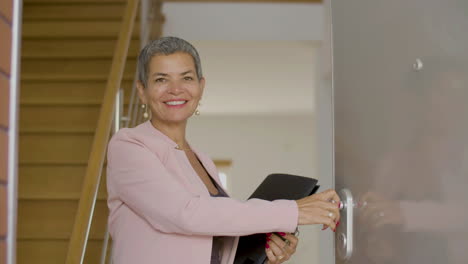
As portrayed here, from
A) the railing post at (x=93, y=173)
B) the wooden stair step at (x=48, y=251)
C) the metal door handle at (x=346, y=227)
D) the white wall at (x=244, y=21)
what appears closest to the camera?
the metal door handle at (x=346, y=227)

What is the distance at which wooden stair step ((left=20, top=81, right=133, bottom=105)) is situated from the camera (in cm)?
366

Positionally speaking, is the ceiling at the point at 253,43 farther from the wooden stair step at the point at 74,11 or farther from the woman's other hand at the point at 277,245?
the woman's other hand at the point at 277,245

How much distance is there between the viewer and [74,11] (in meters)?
4.24

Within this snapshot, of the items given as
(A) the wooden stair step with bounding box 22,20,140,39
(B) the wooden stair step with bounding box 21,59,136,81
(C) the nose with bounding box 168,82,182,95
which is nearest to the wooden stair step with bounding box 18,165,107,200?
(B) the wooden stair step with bounding box 21,59,136,81

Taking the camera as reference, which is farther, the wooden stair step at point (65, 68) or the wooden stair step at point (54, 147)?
the wooden stair step at point (65, 68)

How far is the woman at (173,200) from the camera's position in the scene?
1316mm

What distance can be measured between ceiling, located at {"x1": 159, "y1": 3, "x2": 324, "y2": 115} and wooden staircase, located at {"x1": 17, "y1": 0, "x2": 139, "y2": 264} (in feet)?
2.34

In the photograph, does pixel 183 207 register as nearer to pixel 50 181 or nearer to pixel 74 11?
pixel 50 181

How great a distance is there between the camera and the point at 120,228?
1478mm

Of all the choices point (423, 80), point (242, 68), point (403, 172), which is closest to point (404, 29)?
point (423, 80)

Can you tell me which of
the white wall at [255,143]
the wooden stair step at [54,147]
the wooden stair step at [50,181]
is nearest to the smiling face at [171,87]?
the wooden stair step at [50,181]

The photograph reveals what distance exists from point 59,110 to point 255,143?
20.8 feet

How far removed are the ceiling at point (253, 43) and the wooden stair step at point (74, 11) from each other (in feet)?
1.73

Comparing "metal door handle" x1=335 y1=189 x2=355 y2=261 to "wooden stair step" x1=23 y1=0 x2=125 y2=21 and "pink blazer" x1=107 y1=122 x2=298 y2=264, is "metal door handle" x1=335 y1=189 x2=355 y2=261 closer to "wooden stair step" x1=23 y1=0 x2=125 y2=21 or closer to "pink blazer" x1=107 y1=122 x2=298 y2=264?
"pink blazer" x1=107 y1=122 x2=298 y2=264
